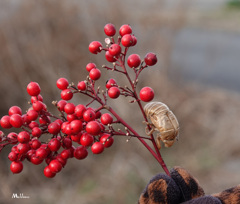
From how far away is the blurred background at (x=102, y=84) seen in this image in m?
4.42

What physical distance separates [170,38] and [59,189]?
9.65 ft

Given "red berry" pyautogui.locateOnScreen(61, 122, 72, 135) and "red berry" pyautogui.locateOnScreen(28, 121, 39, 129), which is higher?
"red berry" pyautogui.locateOnScreen(28, 121, 39, 129)

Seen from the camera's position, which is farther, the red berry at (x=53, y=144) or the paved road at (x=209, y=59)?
the paved road at (x=209, y=59)

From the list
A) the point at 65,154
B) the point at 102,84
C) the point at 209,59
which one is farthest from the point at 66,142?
the point at 209,59

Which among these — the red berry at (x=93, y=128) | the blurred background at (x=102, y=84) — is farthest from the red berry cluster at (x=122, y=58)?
the blurred background at (x=102, y=84)

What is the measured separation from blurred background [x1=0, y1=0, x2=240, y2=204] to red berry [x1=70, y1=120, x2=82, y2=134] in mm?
3133

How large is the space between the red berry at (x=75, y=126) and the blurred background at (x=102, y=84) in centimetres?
313

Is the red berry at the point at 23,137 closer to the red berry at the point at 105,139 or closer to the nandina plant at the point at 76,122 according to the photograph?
the nandina plant at the point at 76,122

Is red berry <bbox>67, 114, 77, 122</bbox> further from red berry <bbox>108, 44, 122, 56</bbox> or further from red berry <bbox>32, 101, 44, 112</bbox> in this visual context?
red berry <bbox>108, 44, 122, 56</bbox>

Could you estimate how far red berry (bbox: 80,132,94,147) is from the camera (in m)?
1.09

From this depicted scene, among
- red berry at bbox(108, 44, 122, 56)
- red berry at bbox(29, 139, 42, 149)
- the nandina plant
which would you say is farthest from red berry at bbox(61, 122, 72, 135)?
red berry at bbox(108, 44, 122, 56)

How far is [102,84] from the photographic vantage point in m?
5.05

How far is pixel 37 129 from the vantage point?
1110mm

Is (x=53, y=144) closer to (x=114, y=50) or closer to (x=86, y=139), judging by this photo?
(x=86, y=139)
